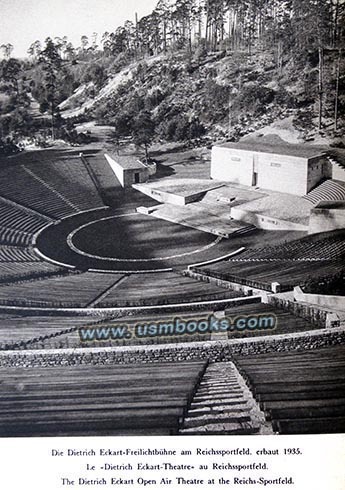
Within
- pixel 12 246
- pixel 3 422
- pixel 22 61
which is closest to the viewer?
pixel 3 422

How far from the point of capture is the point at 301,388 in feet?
22.8

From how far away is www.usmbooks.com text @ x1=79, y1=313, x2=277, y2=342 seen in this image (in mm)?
8562

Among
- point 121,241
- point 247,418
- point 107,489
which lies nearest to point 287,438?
point 247,418

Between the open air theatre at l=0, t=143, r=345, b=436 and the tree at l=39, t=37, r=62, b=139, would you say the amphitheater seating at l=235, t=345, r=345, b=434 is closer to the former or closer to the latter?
the open air theatre at l=0, t=143, r=345, b=436

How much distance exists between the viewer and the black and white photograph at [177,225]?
282 inches

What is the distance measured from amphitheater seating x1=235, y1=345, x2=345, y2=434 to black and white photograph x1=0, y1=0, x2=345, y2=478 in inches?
1.3

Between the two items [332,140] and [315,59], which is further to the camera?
[315,59]

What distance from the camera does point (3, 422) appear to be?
7266mm

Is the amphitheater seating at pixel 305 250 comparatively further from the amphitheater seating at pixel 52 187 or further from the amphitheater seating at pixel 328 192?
the amphitheater seating at pixel 52 187

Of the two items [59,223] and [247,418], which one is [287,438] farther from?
[59,223]

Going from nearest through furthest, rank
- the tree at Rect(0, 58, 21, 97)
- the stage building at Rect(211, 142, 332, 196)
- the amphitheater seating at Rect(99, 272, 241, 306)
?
1. the amphitheater seating at Rect(99, 272, 241, 306)
2. the tree at Rect(0, 58, 21, 97)
3. the stage building at Rect(211, 142, 332, 196)

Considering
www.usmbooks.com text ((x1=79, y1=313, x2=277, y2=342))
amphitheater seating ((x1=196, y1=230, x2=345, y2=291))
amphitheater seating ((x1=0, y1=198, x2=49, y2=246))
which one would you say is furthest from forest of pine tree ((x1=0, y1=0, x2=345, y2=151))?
www.usmbooks.com text ((x1=79, y1=313, x2=277, y2=342))

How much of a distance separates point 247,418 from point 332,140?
10268 mm

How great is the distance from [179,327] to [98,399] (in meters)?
2.22
